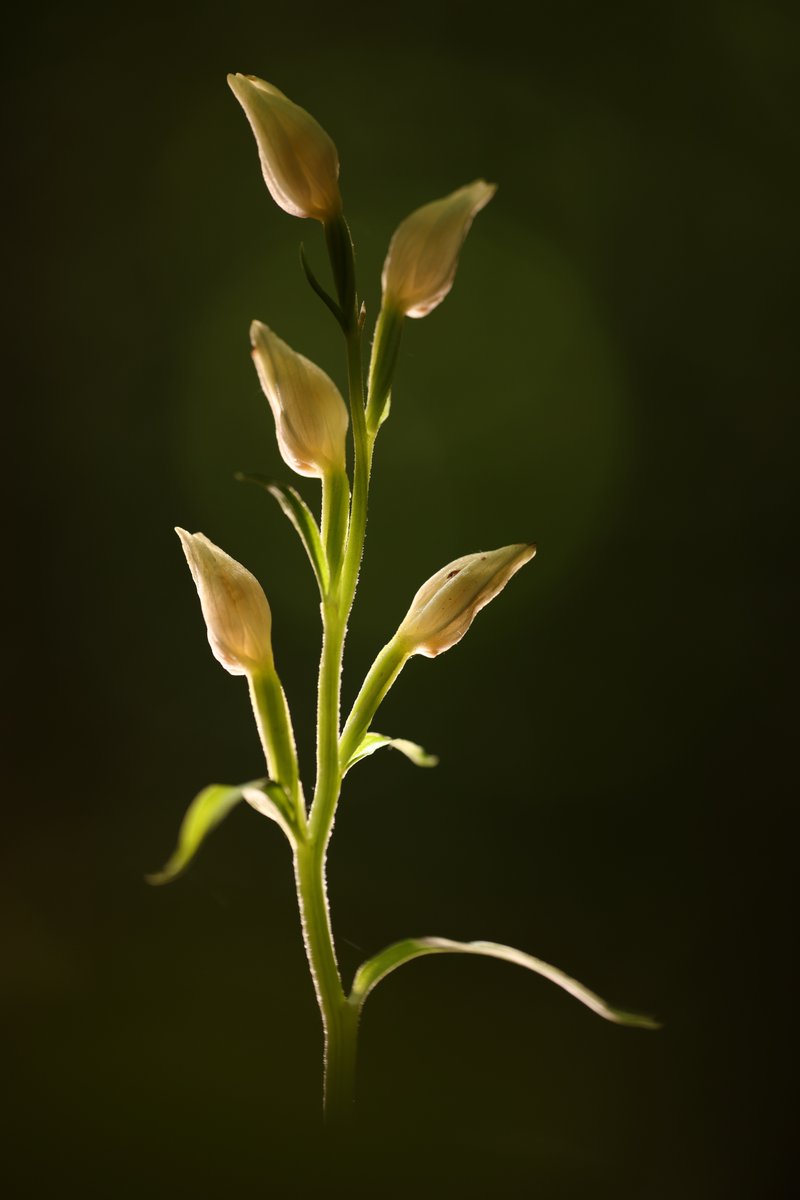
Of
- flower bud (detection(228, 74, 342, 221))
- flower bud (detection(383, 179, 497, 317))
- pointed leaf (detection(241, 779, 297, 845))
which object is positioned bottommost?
pointed leaf (detection(241, 779, 297, 845))

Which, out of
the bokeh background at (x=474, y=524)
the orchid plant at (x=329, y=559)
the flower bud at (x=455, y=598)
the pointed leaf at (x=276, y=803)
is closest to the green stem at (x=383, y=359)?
the orchid plant at (x=329, y=559)

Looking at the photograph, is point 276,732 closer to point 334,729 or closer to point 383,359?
point 334,729

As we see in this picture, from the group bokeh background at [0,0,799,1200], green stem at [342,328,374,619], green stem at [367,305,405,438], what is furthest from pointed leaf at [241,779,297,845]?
bokeh background at [0,0,799,1200]

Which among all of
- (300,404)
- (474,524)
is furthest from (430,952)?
(474,524)

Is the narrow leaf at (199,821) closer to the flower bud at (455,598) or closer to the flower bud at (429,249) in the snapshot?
the flower bud at (455,598)

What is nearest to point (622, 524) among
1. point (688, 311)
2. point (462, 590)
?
point (688, 311)

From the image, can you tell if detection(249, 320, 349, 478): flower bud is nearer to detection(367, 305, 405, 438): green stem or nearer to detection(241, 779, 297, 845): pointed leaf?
detection(367, 305, 405, 438): green stem
